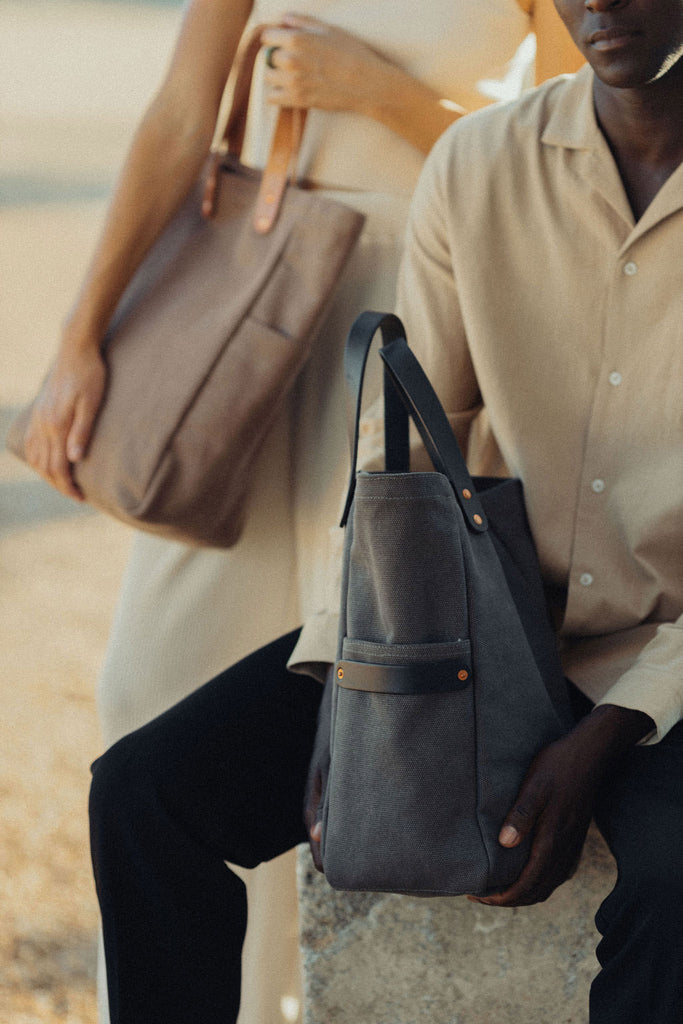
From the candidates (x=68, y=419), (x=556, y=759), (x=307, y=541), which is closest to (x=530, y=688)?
(x=556, y=759)

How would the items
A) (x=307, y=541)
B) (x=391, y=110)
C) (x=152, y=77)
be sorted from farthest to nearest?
1. (x=152, y=77)
2. (x=307, y=541)
3. (x=391, y=110)

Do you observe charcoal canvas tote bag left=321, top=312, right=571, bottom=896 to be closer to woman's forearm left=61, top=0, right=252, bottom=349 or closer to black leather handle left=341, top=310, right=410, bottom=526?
black leather handle left=341, top=310, right=410, bottom=526

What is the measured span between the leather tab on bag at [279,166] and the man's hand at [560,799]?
2.70ft

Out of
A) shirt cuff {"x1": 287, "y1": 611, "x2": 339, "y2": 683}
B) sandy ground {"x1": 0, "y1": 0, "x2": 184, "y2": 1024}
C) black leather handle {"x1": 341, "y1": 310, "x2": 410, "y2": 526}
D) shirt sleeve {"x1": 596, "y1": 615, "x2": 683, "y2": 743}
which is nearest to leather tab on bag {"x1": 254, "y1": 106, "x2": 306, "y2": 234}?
black leather handle {"x1": 341, "y1": 310, "x2": 410, "y2": 526}

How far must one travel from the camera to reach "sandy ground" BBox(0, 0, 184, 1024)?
2076 mm

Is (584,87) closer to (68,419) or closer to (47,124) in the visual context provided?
(68,419)

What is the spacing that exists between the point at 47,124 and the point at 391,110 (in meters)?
5.46

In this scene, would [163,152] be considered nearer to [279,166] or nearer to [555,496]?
[279,166]

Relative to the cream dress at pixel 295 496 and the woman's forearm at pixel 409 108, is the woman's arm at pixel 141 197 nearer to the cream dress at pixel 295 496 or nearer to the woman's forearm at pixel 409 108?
the cream dress at pixel 295 496

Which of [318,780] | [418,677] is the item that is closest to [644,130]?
[418,677]

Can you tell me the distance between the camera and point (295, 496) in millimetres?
1677

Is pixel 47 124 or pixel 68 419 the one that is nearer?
pixel 68 419

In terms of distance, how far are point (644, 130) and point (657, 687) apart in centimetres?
59

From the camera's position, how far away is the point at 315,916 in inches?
51.6
